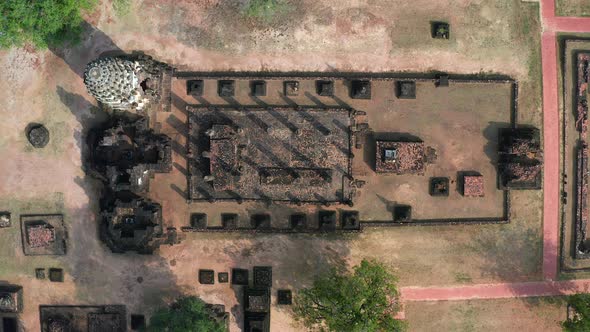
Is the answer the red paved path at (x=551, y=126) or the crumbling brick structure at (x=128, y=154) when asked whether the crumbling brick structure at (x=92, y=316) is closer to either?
the crumbling brick structure at (x=128, y=154)

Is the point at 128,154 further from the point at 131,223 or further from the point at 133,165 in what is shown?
the point at 131,223

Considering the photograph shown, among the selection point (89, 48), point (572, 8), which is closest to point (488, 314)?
point (572, 8)

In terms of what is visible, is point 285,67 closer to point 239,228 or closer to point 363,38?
point 363,38

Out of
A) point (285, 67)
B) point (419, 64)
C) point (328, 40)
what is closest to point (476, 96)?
point (419, 64)

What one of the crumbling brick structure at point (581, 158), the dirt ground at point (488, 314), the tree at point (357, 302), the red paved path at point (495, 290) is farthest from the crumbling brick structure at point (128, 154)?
the crumbling brick structure at point (581, 158)

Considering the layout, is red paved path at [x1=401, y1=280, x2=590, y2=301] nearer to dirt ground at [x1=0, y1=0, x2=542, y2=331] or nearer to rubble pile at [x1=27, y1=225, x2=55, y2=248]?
dirt ground at [x1=0, y1=0, x2=542, y2=331]

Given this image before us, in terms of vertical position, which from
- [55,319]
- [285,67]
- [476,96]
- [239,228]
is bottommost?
Result: [55,319]
